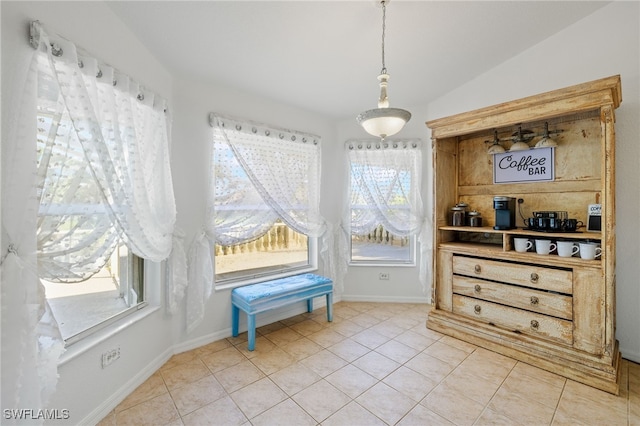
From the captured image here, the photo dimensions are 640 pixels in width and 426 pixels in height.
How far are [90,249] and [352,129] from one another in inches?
119

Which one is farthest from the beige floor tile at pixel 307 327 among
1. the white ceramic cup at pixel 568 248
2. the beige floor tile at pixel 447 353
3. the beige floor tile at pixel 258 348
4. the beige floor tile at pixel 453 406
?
the white ceramic cup at pixel 568 248

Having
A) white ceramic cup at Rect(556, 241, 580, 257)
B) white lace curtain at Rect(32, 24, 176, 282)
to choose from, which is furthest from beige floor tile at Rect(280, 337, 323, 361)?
white ceramic cup at Rect(556, 241, 580, 257)

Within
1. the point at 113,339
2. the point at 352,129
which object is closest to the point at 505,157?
the point at 352,129

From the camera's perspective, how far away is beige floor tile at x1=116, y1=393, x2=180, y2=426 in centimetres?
164

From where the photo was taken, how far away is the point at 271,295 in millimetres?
2625

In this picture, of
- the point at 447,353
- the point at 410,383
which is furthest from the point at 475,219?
the point at 410,383

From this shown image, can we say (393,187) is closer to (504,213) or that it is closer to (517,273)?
(504,213)

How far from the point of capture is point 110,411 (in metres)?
1.71

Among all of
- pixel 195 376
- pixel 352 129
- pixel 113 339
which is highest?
pixel 352 129

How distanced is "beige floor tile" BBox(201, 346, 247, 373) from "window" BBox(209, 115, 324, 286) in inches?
25.3

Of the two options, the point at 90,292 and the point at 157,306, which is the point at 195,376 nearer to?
the point at 157,306

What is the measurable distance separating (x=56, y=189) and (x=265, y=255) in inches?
80.3

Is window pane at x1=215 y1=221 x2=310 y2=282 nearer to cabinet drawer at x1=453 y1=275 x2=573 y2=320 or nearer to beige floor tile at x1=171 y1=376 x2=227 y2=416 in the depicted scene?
beige floor tile at x1=171 y1=376 x2=227 y2=416

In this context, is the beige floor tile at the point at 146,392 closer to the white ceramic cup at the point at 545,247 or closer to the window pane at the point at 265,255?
the window pane at the point at 265,255
